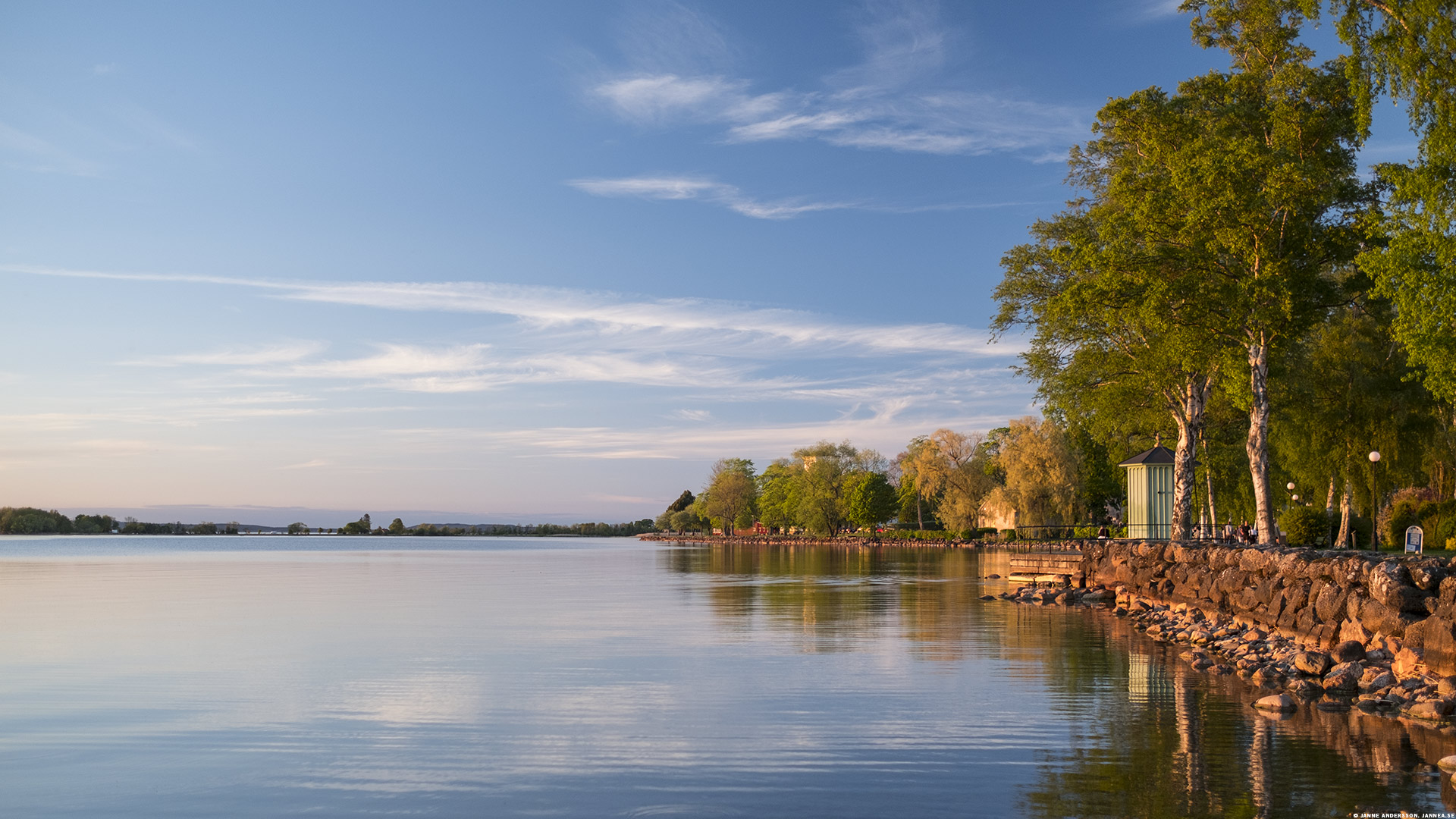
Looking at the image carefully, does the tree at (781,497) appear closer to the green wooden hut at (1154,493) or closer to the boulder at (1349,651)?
the green wooden hut at (1154,493)

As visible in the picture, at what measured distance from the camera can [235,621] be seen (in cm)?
2288

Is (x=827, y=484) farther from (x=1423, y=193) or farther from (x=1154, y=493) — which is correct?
(x=1423, y=193)

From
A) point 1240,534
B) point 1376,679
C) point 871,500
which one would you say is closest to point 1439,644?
point 1376,679

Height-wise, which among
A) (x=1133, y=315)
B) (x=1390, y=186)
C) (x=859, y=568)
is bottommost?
(x=859, y=568)

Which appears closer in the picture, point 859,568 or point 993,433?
point 859,568

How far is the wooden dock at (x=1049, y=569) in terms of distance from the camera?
33.7 meters

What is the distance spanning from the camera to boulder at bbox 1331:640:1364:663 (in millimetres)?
13912

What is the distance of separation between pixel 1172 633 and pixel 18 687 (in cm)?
2028

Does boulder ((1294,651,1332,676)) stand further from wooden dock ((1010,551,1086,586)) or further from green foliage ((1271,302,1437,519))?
green foliage ((1271,302,1437,519))

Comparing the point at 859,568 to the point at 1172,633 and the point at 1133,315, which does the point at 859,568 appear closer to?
the point at 1133,315

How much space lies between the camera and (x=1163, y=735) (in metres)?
10.8

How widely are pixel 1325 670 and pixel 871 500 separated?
96.4 metres

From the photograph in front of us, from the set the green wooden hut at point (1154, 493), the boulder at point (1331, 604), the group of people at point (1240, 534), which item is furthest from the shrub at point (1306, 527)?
the boulder at point (1331, 604)

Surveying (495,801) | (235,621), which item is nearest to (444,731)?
(495,801)
